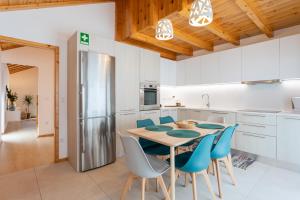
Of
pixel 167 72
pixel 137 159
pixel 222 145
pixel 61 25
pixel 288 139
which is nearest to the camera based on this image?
pixel 137 159

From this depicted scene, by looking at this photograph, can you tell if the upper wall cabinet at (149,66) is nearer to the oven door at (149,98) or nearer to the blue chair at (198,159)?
the oven door at (149,98)

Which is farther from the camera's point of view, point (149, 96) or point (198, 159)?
point (149, 96)

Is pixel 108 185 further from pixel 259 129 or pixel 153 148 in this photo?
pixel 259 129

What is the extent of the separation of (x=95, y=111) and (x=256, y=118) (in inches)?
111

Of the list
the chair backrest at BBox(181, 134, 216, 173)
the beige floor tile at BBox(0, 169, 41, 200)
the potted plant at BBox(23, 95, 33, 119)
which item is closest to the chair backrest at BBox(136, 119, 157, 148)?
the chair backrest at BBox(181, 134, 216, 173)

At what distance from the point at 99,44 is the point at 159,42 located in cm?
151

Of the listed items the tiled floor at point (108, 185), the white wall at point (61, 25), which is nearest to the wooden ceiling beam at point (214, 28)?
the white wall at point (61, 25)

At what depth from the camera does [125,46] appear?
3.20 m

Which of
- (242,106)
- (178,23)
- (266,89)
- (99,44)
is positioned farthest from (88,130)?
(266,89)

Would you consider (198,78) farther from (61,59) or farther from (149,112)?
(61,59)

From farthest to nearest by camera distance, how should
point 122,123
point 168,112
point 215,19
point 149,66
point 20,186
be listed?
1. point 168,112
2. point 149,66
3. point 122,123
4. point 215,19
5. point 20,186

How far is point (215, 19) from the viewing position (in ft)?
9.28

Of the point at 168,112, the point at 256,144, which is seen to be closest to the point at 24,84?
the point at 168,112

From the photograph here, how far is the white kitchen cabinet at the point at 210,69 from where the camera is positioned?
146 inches
